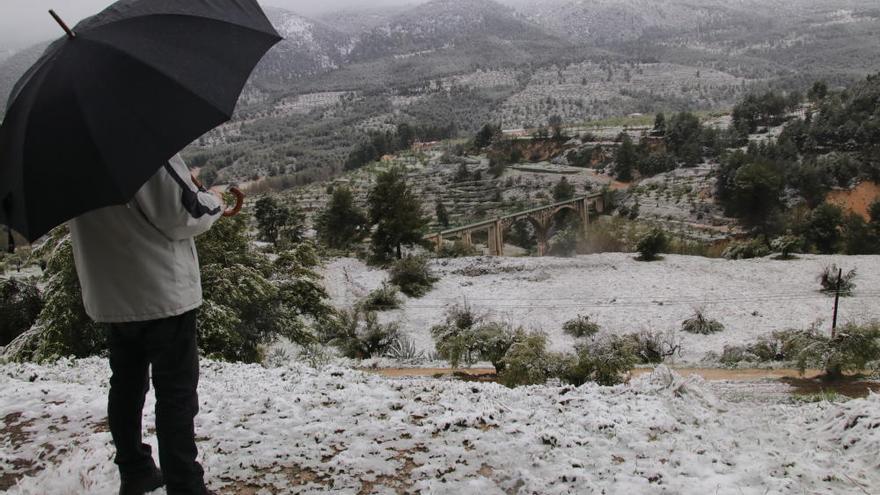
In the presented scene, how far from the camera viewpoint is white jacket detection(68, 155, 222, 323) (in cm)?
193

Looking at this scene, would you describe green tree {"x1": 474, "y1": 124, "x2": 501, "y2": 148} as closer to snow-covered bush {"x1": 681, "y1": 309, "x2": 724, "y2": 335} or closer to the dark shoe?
snow-covered bush {"x1": 681, "y1": 309, "x2": 724, "y2": 335}

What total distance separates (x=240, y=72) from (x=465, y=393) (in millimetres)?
2803

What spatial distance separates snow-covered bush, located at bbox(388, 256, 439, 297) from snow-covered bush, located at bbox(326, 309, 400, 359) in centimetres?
574

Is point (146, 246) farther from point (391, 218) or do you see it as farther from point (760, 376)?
point (391, 218)

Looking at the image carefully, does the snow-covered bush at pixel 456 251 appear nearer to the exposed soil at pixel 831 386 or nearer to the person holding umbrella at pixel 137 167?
the exposed soil at pixel 831 386

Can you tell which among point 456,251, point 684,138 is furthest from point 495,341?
point 684,138

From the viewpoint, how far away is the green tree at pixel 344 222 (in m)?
29.6

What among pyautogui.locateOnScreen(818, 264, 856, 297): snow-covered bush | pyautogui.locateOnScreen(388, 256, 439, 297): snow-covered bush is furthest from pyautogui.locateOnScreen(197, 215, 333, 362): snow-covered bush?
pyautogui.locateOnScreen(818, 264, 856, 297): snow-covered bush

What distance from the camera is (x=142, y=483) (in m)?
2.49

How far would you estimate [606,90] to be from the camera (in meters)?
136

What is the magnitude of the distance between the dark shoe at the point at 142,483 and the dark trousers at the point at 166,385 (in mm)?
220

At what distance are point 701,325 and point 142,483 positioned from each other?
14.6m

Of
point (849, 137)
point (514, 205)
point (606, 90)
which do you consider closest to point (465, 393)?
point (514, 205)

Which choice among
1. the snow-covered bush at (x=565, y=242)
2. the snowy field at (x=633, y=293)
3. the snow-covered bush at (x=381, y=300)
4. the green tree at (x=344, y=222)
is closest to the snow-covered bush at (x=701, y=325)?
the snowy field at (x=633, y=293)
